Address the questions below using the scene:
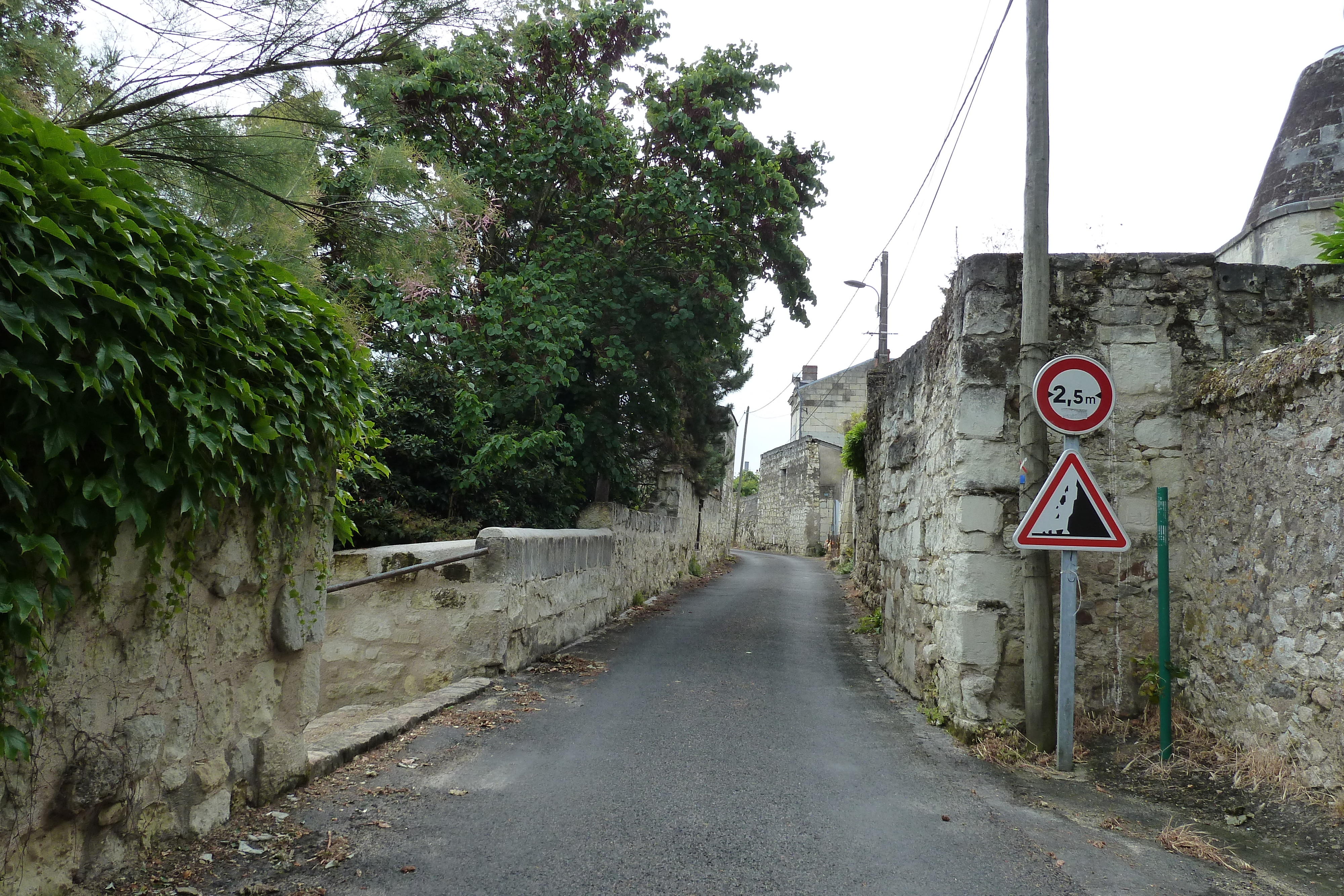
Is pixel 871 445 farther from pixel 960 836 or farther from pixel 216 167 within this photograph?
pixel 216 167

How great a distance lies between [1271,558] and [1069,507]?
93 cm

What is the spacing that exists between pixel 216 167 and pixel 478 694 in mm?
3818

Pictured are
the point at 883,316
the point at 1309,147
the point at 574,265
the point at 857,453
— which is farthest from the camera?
the point at 883,316

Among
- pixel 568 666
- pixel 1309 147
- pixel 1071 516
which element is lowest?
pixel 568 666

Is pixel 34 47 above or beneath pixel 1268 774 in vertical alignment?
above

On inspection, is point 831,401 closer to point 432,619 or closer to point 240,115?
point 432,619

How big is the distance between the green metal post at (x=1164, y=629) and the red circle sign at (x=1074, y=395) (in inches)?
24.8

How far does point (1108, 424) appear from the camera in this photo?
5406 mm

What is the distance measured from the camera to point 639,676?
7086 millimetres

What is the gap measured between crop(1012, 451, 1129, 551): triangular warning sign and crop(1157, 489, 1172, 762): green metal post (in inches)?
12.4

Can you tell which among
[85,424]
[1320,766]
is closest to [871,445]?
[1320,766]

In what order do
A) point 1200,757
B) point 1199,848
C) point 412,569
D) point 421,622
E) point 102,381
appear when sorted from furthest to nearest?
point 421,622, point 412,569, point 1200,757, point 1199,848, point 102,381

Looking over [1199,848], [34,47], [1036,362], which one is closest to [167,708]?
[34,47]

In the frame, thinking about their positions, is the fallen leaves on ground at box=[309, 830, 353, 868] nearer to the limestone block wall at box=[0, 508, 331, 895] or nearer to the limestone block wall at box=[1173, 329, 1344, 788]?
the limestone block wall at box=[0, 508, 331, 895]
